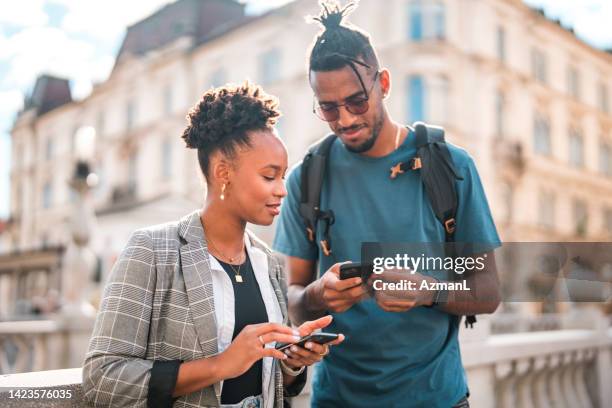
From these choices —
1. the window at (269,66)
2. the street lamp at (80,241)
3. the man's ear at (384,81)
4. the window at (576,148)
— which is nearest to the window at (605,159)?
the window at (576,148)

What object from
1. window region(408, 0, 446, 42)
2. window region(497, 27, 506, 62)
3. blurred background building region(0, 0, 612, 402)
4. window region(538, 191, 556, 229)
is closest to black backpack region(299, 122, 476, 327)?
blurred background building region(0, 0, 612, 402)

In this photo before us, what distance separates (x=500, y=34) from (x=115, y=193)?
17.2m

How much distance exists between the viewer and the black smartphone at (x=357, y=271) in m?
1.89

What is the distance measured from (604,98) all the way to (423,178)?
1071 inches

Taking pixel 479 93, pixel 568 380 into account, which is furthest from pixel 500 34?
pixel 568 380

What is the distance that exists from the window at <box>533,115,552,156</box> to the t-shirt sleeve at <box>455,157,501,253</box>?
2335cm

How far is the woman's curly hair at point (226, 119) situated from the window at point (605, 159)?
89.3ft

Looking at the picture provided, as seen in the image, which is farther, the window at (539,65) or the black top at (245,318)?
the window at (539,65)

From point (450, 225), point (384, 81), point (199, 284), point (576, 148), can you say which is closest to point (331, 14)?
point (384, 81)

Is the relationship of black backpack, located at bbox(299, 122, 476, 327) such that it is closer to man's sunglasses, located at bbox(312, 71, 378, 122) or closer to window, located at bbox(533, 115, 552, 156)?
man's sunglasses, located at bbox(312, 71, 378, 122)

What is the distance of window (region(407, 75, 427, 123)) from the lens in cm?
2020

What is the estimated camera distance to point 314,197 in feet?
7.56

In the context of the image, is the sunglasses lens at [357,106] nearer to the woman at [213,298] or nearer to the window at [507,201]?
the woman at [213,298]

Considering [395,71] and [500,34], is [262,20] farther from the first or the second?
[500,34]
